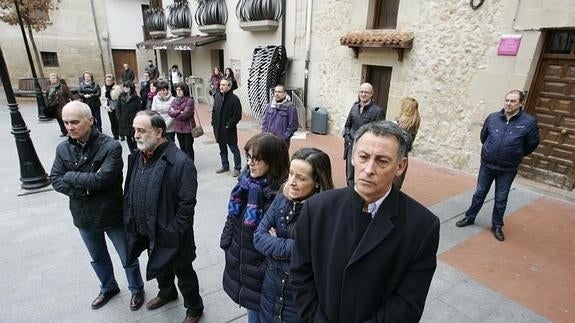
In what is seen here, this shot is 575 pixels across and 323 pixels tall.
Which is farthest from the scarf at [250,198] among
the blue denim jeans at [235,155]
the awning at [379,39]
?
the awning at [379,39]

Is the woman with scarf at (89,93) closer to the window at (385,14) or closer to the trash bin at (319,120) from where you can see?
the trash bin at (319,120)

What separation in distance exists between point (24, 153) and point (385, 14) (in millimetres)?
7937

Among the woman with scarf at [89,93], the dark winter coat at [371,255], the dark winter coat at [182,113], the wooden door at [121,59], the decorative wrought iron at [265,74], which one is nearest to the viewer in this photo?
the dark winter coat at [371,255]

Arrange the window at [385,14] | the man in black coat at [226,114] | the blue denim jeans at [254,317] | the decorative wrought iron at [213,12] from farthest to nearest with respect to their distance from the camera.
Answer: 1. the decorative wrought iron at [213,12]
2. the window at [385,14]
3. the man in black coat at [226,114]
4. the blue denim jeans at [254,317]

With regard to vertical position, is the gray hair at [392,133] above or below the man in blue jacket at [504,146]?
above

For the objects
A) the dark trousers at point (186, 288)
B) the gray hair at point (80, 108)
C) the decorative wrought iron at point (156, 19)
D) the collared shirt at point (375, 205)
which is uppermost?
the decorative wrought iron at point (156, 19)

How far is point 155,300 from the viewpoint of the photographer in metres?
2.86

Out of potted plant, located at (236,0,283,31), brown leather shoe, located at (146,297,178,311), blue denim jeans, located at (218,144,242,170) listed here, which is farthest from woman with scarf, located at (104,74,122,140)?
brown leather shoe, located at (146,297,178,311)

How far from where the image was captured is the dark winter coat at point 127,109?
6863mm

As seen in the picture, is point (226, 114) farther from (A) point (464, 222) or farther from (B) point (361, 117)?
(A) point (464, 222)

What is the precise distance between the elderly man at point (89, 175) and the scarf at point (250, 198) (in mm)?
1036

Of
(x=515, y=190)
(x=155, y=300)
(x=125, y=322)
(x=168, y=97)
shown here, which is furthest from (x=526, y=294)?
(x=168, y=97)

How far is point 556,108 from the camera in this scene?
17.7 ft

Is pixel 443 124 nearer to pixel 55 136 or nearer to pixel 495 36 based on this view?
pixel 495 36
